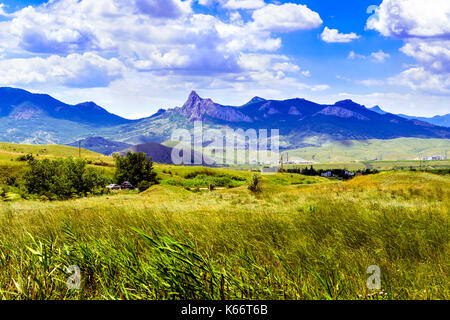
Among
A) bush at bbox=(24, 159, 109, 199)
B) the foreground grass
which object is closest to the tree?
bush at bbox=(24, 159, 109, 199)

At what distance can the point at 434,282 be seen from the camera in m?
4.04

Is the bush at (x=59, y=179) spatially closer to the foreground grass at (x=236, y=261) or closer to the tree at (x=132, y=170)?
the tree at (x=132, y=170)

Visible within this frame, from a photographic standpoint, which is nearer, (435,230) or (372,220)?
(435,230)

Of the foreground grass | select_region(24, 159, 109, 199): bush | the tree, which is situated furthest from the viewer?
the tree

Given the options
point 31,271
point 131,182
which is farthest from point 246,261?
point 131,182

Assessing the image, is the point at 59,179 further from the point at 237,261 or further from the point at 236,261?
the point at 236,261

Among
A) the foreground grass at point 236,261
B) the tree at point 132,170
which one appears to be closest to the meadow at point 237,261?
the foreground grass at point 236,261

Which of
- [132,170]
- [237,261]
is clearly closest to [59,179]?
[132,170]

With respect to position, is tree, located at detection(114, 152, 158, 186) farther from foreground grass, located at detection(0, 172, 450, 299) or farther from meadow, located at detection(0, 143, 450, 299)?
foreground grass, located at detection(0, 172, 450, 299)

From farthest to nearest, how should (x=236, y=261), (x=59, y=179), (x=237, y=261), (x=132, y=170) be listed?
(x=132, y=170), (x=59, y=179), (x=237, y=261), (x=236, y=261)

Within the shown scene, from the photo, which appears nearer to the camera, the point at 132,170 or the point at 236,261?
the point at 236,261

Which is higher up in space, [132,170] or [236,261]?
[236,261]

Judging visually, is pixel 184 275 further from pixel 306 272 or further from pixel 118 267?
pixel 306 272
